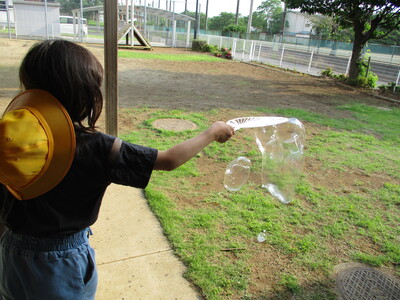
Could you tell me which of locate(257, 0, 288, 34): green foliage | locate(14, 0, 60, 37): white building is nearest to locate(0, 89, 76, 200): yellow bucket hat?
→ locate(14, 0, 60, 37): white building

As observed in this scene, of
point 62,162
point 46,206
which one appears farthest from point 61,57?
point 46,206

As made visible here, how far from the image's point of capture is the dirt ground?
10.1ft

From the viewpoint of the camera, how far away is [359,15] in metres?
13.2

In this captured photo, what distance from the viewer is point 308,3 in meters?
14.0

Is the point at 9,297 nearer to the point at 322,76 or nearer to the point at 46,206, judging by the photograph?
the point at 46,206

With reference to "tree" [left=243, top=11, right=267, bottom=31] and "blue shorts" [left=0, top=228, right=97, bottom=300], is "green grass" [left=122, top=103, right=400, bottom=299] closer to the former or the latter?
"blue shorts" [left=0, top=228, right=97, bottom=300]

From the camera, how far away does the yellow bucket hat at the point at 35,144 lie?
1.00 metres

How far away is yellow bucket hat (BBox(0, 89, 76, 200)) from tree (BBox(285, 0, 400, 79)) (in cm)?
1419

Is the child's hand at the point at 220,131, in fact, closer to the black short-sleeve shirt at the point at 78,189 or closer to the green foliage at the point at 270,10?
the black short-sleeve shirt at the point at 78,189

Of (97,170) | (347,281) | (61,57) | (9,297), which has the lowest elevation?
(347,281)

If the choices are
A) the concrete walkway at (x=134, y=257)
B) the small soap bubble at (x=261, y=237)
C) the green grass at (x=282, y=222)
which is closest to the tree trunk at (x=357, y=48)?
the green grass at (x=282, y=222)

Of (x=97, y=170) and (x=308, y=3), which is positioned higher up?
(x=308, y=3)

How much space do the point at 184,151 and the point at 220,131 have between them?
251mm

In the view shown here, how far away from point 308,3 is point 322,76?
3.73 m
